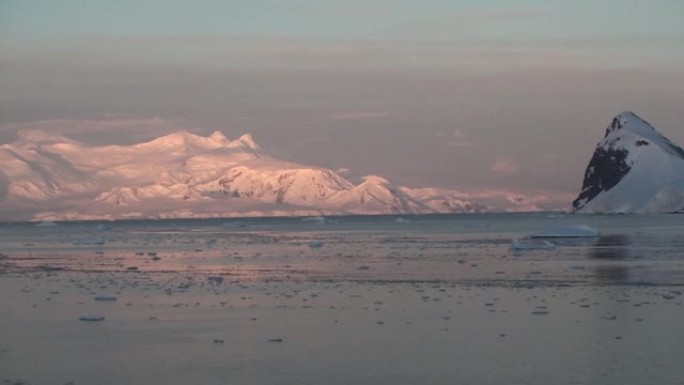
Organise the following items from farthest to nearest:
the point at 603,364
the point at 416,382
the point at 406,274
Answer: the point at 406,274, the point at 603,364, the point at 416,382

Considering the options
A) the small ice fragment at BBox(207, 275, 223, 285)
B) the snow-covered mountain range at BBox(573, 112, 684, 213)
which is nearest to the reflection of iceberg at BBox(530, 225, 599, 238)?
the small ice fragment at BBox(207, 275, 223, 285)

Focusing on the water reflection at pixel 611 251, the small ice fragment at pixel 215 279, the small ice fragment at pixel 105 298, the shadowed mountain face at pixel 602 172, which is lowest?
the shadowed mountain face at pixel 602 172

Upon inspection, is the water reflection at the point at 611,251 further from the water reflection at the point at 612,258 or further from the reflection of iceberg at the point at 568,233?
the reflection of iceberg at the point at 568,233

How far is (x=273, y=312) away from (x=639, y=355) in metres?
8.81

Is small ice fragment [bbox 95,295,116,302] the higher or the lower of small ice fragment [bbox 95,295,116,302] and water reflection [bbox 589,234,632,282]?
the higher

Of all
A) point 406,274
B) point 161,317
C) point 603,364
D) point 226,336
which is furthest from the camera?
point 406,274

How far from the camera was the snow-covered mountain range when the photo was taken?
511 feet

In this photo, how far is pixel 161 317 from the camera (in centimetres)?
2381

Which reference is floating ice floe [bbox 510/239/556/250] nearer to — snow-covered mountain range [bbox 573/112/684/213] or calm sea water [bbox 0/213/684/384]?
calm sea water [bbox 0/213/684/384]

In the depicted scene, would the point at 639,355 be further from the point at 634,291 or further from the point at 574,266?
the point at 574,266

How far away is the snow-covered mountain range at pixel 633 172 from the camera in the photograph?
156 m

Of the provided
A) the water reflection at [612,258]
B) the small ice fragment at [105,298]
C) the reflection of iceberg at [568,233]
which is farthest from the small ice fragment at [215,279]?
the reflection of iceberg at [568,233]

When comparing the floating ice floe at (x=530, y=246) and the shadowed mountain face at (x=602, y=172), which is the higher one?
the floating ice floe at (x=530, y=246)

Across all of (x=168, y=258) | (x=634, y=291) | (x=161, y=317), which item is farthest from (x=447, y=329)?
(x=168, y=258)
